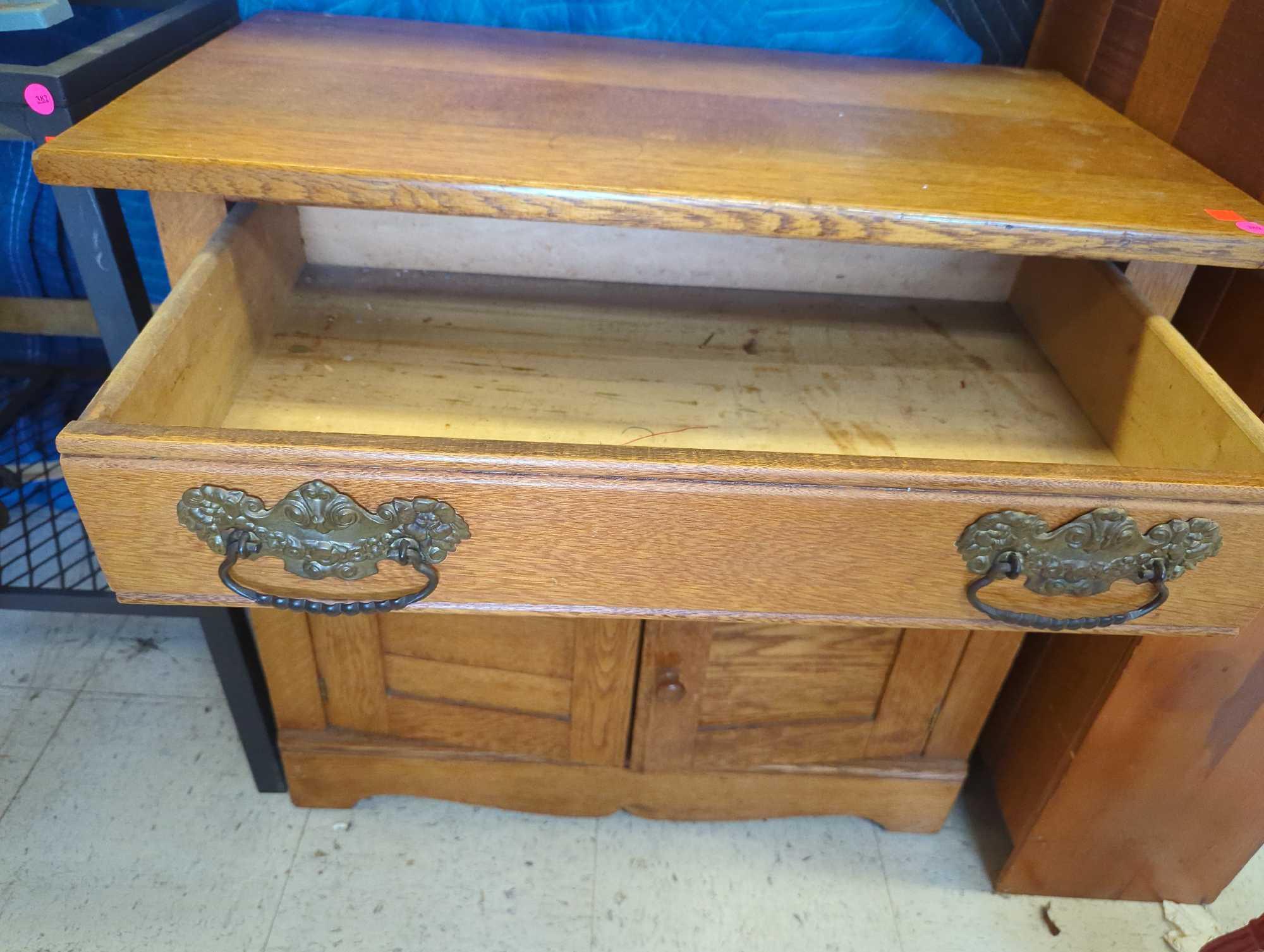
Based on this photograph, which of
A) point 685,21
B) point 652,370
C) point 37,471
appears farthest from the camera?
point 37,471

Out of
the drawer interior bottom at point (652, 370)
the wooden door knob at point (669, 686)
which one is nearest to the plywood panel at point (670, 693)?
the wooden door knob at point (669, 686)

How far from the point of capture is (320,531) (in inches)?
24.0

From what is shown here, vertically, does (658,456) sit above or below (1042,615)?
above

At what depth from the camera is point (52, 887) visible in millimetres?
1074

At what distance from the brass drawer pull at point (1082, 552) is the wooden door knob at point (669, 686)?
430mm

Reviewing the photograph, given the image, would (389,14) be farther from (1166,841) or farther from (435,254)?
(1166,841)

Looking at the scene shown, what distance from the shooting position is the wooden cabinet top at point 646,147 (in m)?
0.63

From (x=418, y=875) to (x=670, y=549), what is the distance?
29.1 inches

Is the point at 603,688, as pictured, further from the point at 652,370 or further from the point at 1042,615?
the point at 1042,615

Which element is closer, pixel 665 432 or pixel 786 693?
pixel 665 432

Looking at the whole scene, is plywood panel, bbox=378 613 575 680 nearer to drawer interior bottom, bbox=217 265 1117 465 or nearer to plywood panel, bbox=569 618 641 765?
plywood panel, bbox=569 618 641 765

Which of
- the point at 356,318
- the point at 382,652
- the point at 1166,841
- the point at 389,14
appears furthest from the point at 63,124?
the point at 1166,841

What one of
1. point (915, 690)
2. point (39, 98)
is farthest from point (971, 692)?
point (39, 98)

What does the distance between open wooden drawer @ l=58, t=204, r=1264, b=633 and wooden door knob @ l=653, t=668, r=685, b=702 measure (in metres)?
0.35
